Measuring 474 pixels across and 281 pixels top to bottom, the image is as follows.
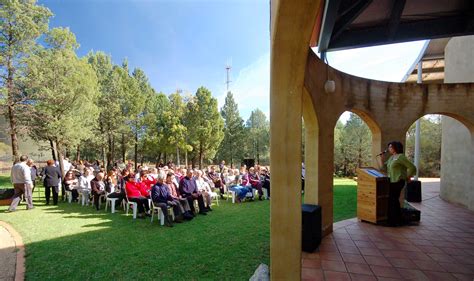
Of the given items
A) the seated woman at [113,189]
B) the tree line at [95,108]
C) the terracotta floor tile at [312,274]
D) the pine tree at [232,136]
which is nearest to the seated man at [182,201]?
the seated woman at [113,189]

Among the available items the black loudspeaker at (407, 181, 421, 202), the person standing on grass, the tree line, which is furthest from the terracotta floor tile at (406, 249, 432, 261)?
the tree line

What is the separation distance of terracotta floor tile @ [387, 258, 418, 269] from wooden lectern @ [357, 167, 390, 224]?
1.78 metres

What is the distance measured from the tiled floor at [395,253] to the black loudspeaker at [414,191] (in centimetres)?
229

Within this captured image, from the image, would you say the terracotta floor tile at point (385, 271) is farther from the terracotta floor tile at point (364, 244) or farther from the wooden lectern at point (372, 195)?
the wooden lectern at point (372, 195)

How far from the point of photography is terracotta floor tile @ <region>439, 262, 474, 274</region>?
3234 millimetres

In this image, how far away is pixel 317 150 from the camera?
456cm

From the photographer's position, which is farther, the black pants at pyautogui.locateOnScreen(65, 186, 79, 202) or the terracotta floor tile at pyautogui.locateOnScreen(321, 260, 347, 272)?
the black pants at pyautogui.locateOnScreen(65, 186, 79, 202)

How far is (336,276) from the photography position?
3111 millimetres

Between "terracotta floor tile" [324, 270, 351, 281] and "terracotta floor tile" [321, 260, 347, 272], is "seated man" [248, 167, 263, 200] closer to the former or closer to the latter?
"terracotta floor tile" [321, 260, 347, 272]

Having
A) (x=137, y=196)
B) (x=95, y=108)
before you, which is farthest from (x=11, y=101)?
(x=137, y=196)

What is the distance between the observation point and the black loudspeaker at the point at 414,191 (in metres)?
7.88

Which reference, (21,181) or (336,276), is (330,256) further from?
(21,181)

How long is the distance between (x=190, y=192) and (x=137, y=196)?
4.86 feet

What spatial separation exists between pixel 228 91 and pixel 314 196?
27099 mm
